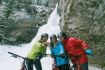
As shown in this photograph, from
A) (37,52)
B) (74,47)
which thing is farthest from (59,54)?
(37,52)

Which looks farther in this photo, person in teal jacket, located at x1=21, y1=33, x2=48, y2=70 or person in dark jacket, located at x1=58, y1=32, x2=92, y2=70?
person in teal jacket, located at x1=21, y1=33, x2=48, y2=70

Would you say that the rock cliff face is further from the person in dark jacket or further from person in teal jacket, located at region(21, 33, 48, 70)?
the person in dark jacket

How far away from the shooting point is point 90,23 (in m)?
18.7

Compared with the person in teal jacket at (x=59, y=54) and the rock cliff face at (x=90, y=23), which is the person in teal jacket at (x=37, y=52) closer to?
the person in teal jacket at (x=59, y=54)

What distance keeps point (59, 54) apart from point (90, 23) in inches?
315

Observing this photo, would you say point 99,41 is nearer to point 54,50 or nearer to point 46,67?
point 46,67

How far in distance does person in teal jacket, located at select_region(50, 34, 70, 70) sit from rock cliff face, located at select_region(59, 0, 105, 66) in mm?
6113

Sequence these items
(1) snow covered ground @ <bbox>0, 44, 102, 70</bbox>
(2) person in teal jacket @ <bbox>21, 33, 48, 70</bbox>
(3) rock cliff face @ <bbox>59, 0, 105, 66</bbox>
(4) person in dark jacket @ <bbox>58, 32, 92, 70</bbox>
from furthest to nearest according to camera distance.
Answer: (1) snow covered ground @ <bbox>0, 44, 102, 70</bbox>, (3) rock cliff face @ <bbox>59, 0, 105, 66</bbox>, (2) person in teal jacket @ <bbox>21, 33, 48, 70</bbox>, (4) person in dark jacket @ <bbox>58, 32, 92, 70</bbox>

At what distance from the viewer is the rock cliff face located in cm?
1786

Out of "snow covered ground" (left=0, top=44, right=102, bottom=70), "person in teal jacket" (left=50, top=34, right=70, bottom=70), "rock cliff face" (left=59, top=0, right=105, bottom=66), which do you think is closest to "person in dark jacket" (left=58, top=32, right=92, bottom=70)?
"person in teal jacket" (left=50, top=34, right=70, bottom=70)

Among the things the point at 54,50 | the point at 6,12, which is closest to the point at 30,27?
the point at 6,12

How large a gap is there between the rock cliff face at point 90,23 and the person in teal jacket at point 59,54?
6113 millimetres

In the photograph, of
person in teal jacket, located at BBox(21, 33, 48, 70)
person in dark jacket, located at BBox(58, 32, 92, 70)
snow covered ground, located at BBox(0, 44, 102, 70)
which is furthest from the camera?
snow covered ground, located at BBox(0, 44, 102, 70)

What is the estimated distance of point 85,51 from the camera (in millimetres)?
10664
